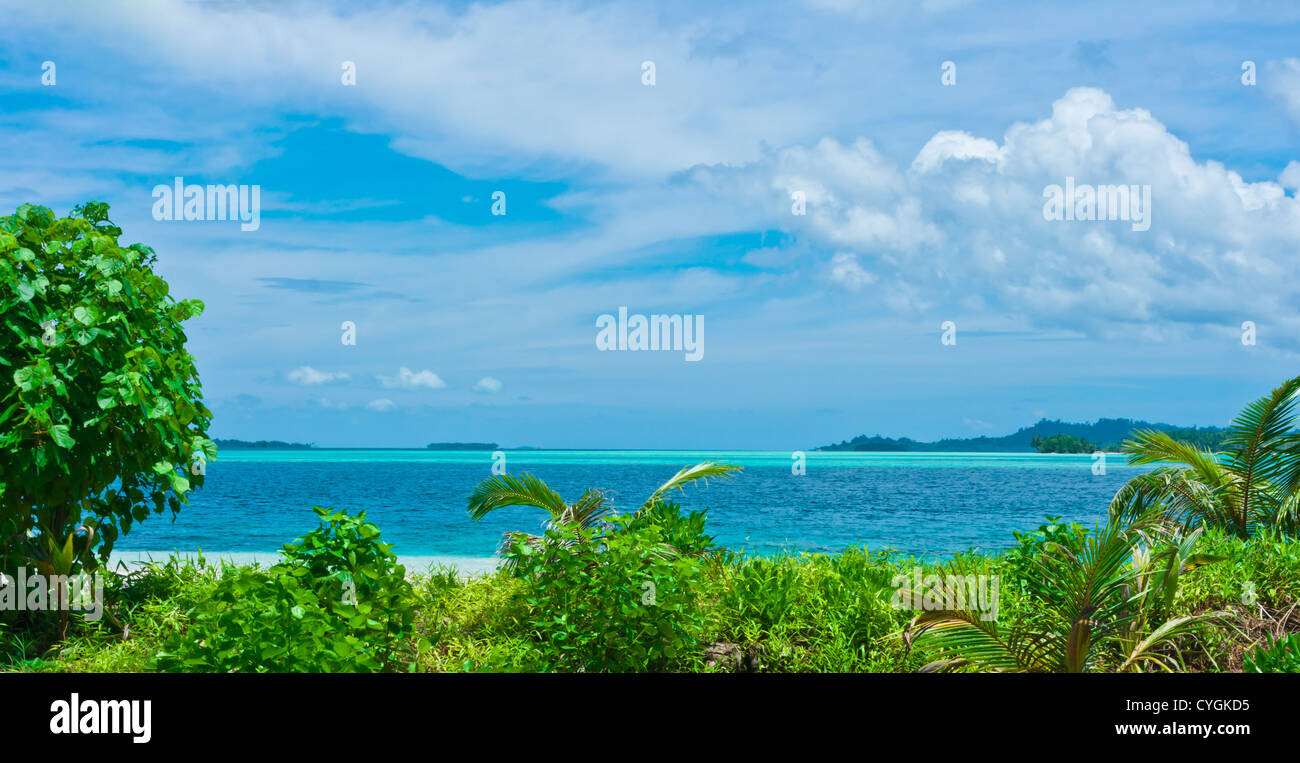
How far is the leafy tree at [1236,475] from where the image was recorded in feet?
26.6

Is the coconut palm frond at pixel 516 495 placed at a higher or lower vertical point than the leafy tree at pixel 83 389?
lower

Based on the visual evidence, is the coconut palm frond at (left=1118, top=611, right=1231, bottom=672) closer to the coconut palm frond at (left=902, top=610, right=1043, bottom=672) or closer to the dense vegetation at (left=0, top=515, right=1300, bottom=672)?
→ the dense vegetation at (left=0, top=515, right=1300, bottom=672)

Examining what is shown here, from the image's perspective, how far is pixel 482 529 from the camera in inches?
1214

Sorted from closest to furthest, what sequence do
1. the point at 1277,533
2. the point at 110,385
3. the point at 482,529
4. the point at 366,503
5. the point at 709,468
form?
the point at 110,385 < the point at 709,468 < the point at 1277,533 < the point at 482,529 < the point at 366,503

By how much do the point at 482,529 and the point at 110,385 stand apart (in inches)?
1038

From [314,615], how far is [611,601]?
1.70 meters

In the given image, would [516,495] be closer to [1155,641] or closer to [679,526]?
[679,526]

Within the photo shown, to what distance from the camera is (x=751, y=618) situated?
5.59 m

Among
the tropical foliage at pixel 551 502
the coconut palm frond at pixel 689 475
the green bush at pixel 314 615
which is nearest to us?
the green bush at pixel 314 615

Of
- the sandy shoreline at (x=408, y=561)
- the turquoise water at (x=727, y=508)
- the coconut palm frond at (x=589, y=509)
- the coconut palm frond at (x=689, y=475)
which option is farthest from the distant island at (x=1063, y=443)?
the coconut palm frond at (x=589, y=509)

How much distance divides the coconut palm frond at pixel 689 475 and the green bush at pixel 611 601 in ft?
5.35

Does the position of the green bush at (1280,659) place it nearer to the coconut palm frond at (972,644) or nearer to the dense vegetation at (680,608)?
the dense vegetation at (680,608)
